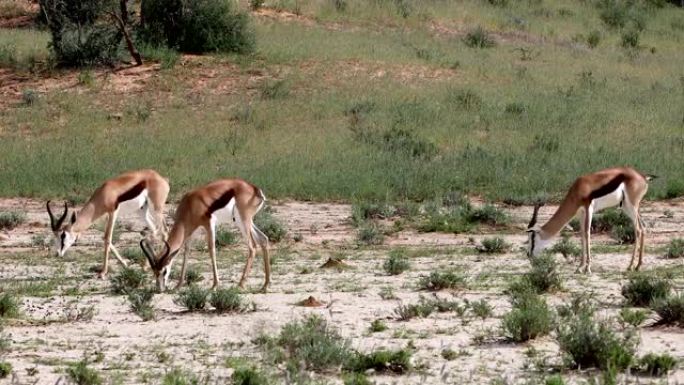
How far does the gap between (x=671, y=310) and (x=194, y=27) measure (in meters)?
22.5

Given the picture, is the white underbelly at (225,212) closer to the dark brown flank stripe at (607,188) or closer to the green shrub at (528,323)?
the green shrub at (528,323)

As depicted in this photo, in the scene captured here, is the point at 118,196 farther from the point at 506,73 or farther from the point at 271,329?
the point at 506,73

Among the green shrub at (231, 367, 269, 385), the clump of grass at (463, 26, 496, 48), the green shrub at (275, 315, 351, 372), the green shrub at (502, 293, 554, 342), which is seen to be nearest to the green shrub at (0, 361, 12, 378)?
the green shrub at (231, 367, 269, 385)

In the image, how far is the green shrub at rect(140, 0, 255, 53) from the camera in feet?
105

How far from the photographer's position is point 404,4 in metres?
41.6

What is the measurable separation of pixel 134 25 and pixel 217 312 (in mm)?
21491

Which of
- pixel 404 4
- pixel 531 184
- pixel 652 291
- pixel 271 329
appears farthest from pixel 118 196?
pixel 404 4

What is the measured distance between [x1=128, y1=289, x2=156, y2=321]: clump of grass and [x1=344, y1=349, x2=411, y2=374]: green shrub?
2.94 meters

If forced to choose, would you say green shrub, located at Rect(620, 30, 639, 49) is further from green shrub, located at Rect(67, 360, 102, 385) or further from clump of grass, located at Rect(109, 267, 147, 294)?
green shrub, located at Rect(67, 360, 102, 385)

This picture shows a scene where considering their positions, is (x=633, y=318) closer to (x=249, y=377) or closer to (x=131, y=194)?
(x=249, y=377)

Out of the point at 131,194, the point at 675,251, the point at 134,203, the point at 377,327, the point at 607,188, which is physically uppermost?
the point at 607,188

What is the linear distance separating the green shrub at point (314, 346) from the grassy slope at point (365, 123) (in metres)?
12.6

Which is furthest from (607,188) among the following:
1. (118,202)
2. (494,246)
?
(118,202)

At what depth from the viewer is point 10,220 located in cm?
1983
